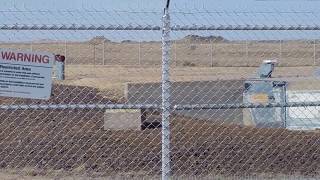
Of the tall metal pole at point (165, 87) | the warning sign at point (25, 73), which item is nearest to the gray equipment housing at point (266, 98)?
the tall metal pole at point (165, 87)

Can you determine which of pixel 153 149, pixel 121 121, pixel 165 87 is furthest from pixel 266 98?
pixel 165 87

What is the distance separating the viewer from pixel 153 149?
12.3 meters

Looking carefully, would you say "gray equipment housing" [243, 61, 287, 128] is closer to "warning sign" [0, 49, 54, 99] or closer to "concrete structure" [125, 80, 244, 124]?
"concrete structure" [125, 80, 244, 124]

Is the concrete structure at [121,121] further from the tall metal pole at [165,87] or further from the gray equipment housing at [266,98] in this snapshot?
the tall metal pole at [165,87]

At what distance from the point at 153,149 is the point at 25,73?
19.3 feet

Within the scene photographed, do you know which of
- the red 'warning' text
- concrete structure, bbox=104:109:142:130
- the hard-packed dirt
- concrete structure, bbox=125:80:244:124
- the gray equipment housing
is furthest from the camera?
concrete structure, bbox=125:80:244:124

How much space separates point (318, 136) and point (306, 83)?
4.72m

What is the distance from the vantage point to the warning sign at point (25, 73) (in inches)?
258

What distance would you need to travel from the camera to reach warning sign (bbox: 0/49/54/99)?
6559 millimetres

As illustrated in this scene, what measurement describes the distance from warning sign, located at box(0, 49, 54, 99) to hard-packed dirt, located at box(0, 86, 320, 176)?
4.32 m

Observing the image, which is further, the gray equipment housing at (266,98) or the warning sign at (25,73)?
the gray equipment housing at (266,98)

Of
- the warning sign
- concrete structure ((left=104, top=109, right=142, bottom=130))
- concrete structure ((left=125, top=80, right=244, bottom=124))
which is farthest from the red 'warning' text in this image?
concrete structure ((left=125, top=80, right=244, bottom=124))

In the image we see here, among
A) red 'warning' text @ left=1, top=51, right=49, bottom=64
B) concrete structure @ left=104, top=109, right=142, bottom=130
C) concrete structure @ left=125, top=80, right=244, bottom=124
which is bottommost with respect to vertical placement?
concrete structure @ left=104, top=109, right=142, bottom=130

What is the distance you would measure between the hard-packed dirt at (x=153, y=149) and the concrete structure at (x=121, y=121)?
213mm
